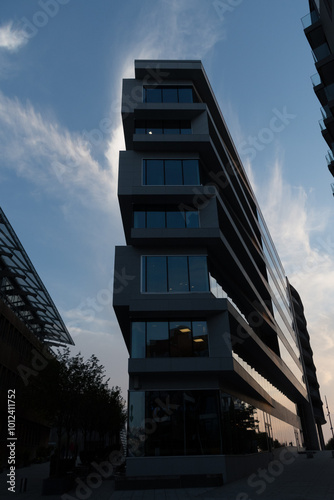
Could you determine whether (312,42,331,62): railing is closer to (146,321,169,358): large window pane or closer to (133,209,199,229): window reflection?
(133,209,199,229): window reflection

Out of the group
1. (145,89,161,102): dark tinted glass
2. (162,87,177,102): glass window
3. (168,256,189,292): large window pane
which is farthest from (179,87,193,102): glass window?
(168,256,189,292): large window pane

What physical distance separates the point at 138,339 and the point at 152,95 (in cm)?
2063

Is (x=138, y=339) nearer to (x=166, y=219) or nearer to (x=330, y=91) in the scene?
(x=166, y=219)

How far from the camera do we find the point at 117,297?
25.4 metres

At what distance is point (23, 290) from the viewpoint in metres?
42.6

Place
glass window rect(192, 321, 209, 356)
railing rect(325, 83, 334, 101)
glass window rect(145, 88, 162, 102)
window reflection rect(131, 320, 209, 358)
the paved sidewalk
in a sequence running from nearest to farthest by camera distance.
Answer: the paved sidewalk < window reflection rect(131, 320, 209, 358) < glass window rect(192, 321, 209, 356) < railing rect(325, 83, 334, 101) < glass window rect(145, 88, 162, 102)

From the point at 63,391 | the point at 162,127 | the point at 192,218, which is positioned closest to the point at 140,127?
the point at 162,127

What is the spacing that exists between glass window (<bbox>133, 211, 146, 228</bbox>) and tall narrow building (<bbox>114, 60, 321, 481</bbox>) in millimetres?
74

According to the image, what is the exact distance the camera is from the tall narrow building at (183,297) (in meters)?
22.2

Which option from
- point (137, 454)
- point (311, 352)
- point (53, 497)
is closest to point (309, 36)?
point (137, 454)

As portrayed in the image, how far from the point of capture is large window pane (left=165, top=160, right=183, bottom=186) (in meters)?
29.5

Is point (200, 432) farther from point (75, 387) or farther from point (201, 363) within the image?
point (75, 387)

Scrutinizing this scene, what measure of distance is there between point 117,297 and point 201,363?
270 inches

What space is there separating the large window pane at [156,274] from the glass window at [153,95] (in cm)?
1434
